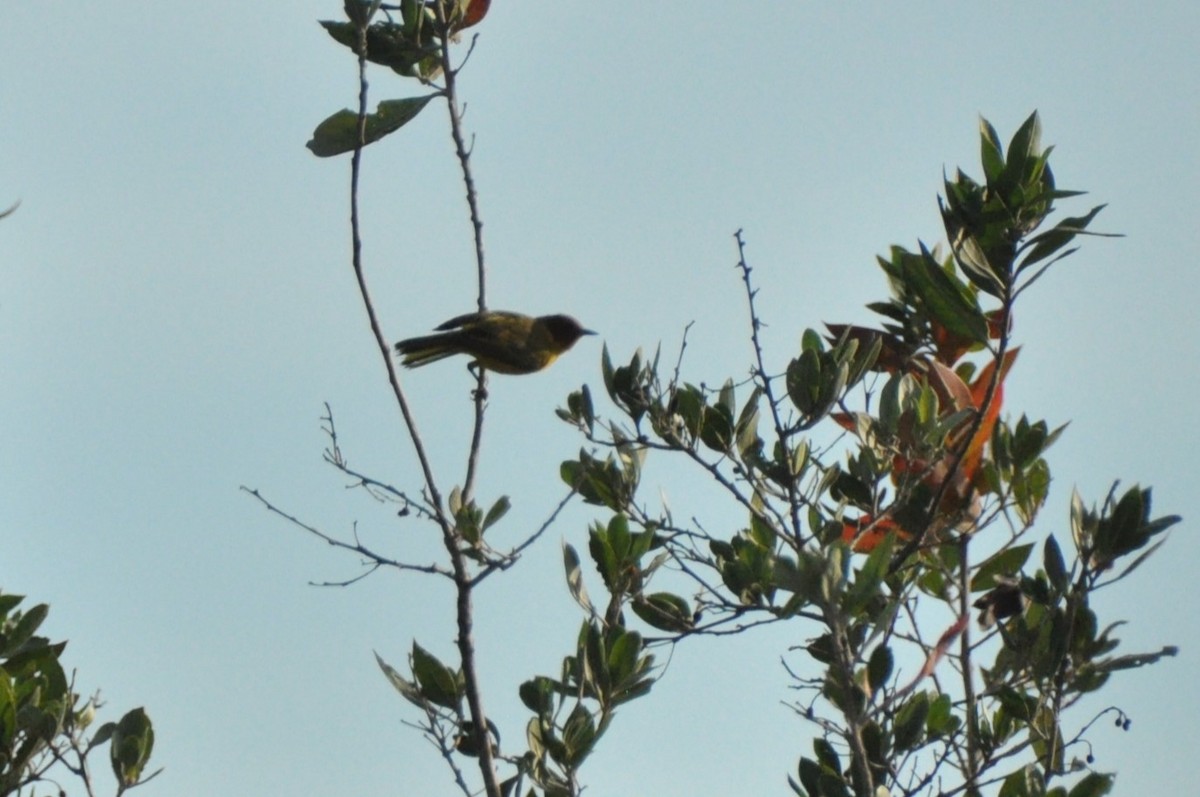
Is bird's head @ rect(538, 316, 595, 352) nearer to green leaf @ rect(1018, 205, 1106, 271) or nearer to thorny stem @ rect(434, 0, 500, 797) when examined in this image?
thorny stem @ rect(434, 0, 500, 797)

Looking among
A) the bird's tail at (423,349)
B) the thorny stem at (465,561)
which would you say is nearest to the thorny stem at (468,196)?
the thorny stem at (465,561)

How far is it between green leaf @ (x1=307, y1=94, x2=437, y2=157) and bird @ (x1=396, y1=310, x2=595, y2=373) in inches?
65.5

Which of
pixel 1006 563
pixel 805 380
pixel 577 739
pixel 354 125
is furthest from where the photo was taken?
pixel 354 125

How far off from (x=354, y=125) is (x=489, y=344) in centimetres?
231

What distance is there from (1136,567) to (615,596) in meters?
1.44

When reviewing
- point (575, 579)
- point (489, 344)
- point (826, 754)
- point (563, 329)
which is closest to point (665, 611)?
point (575, 579)

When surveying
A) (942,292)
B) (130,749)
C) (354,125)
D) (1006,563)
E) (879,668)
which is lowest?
(130,749)

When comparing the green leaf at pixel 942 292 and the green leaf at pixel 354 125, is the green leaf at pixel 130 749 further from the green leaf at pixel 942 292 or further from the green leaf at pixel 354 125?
the green leaf at pixel 942 292

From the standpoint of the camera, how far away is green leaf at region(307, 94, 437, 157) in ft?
15.6

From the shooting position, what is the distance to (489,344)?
6.95 meters

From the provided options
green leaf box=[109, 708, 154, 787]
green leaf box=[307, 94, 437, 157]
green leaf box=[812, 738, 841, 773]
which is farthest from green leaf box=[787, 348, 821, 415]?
green leaf box=[109, 708, 154, 787]

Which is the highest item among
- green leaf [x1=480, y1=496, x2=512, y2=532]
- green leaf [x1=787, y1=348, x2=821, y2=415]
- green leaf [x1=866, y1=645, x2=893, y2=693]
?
green leaf [x1=787, y1=348, x2=821, y2=415]

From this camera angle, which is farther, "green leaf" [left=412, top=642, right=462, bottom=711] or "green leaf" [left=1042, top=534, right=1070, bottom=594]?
"green leaf" [left=412, top=642, right=462, bottom=711]

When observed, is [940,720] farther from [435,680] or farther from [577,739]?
[435,680]
